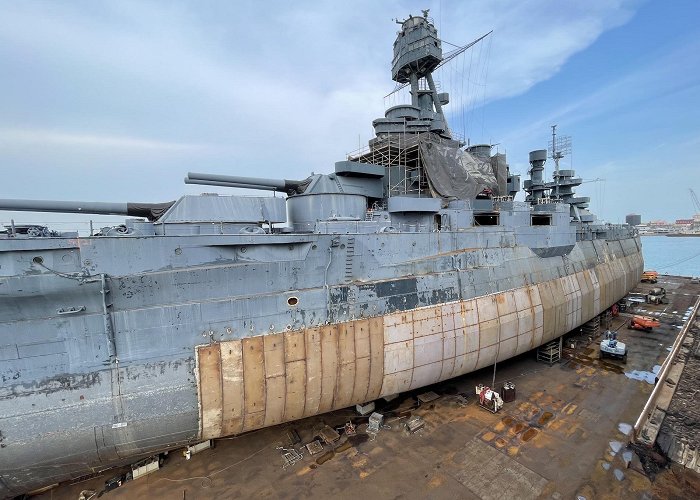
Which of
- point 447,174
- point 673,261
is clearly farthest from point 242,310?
point 673,261

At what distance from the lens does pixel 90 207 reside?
8.79 m

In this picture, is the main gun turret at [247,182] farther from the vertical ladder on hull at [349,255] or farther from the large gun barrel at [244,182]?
the vertical ladder on hull at [349,255]

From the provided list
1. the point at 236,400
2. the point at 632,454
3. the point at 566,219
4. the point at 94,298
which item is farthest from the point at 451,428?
the point at 566,219

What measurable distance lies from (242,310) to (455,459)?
7.57 m

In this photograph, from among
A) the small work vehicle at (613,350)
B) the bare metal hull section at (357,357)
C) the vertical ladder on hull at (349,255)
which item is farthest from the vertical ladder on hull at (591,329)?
the vertical ladder on hull at (349,255)

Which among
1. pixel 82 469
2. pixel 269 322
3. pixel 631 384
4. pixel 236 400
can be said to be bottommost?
pixel 631 384

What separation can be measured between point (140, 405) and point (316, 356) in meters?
4.64

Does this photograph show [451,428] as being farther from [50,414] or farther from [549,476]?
[50,414]

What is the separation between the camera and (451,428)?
9664 mm

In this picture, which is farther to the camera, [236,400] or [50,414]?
[236,400]

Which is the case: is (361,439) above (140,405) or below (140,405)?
below

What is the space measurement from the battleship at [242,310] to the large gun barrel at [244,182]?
5cm

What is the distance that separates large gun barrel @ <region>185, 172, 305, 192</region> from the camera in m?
10.1

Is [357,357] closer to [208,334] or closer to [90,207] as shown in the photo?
[208,334]
